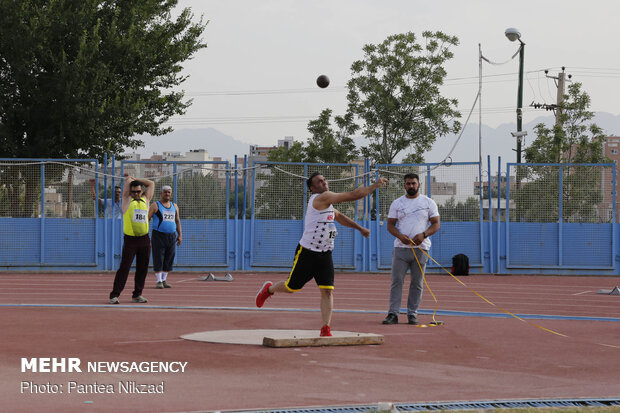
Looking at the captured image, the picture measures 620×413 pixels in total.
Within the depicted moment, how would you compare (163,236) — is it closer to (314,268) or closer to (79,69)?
(314,268)

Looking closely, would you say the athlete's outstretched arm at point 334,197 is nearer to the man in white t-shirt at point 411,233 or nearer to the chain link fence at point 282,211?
the man in white t-shirt at point 411,233

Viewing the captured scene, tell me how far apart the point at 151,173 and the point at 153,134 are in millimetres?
11369

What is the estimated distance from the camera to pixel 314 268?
10.8 meters

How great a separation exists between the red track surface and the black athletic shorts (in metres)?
0.99

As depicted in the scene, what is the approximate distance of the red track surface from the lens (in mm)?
7312

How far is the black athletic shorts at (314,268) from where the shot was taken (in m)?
10.8

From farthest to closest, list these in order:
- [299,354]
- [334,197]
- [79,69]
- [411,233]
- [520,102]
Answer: [520,102] → [79,69] → [411,233] → [334,197] → [299,354]

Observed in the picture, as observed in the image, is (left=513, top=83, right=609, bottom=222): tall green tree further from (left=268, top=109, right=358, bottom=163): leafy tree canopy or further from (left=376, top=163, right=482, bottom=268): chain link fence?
(left=268, top=109, right=358, bottom=163): leafy tree canopy

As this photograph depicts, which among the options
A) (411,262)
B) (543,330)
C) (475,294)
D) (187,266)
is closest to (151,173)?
(187,266)

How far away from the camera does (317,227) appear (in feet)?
35.5

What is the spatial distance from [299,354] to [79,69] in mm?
21981

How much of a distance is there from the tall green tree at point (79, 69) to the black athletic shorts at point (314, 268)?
2023 cm

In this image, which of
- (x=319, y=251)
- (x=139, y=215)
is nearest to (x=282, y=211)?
(x=139, y=215)

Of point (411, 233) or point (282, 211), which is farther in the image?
point (282, 211)
